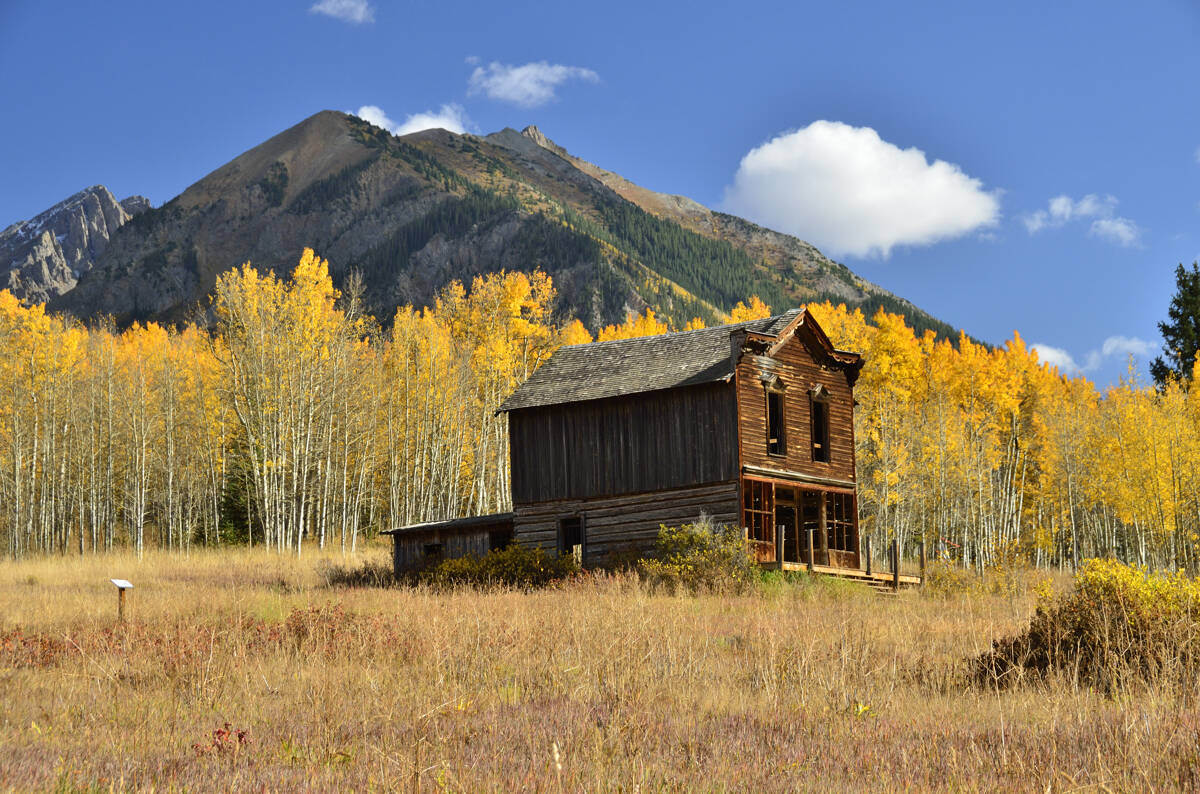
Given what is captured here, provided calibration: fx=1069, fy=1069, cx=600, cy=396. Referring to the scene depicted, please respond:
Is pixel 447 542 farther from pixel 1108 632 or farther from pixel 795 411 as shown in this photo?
pixel 1108 632

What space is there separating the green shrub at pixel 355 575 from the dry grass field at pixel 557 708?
41.5 ft

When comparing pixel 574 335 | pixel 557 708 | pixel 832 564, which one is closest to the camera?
pixel 557 708

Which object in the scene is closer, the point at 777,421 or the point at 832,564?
the point at 832,564

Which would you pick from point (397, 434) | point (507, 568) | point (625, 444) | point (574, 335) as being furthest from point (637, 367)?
point (574, 335)

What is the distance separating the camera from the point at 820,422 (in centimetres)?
3603

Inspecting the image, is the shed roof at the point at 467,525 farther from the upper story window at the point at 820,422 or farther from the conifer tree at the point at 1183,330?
the conifer tree at the point at 1183,330

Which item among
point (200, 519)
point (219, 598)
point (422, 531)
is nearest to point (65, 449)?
point (200, 519)

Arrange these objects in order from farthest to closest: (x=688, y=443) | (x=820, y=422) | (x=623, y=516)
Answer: (x=820, y=422), (x=623, y=516), (x=688, y=443)

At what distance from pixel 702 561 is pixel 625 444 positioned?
6.19 m

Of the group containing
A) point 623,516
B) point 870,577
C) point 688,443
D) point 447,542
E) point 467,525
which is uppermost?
point 688,443

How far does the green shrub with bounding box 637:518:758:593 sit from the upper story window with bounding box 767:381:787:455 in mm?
4089

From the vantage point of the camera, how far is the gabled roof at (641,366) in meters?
32.9

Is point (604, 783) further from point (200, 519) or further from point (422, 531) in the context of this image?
point (200, 519)

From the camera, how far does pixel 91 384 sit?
5338 cm
